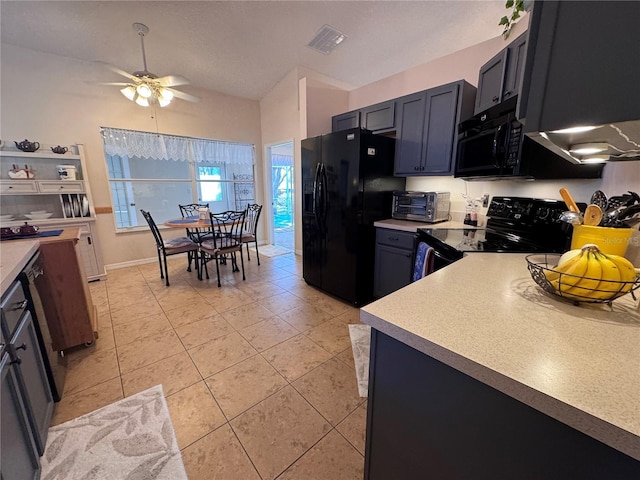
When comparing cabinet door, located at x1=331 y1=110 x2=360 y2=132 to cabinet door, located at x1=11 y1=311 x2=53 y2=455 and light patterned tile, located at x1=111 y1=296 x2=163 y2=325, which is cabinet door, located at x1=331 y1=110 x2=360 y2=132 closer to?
light patterned tile, located at x1=111 y1=296 x2=163 y2=325

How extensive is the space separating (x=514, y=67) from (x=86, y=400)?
3.48m

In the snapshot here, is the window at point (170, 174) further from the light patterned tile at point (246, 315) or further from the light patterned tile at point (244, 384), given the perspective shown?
the light patterned tile at point (244, 384)

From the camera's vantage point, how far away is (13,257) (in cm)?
131

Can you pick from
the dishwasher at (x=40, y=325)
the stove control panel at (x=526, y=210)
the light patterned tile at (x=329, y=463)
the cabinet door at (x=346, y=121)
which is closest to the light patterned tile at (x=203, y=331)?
the dishwasher at (x=40, y=325)

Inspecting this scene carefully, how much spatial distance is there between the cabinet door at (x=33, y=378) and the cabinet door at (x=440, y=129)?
2952 millimetres

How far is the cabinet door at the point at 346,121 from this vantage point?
10.2 ft

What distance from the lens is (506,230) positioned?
203 cm

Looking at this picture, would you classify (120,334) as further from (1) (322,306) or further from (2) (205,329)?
(1) (322,306)

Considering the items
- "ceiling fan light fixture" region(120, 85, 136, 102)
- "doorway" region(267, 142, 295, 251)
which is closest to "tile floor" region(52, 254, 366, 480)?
"ceiling fan light fixture" region(120, 85, 136, 102)

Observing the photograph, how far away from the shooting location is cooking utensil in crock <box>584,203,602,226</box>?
3.34ft

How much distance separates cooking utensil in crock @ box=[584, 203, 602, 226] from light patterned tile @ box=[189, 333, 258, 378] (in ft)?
6.92

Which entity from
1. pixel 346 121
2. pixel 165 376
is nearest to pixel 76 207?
pixel 165 376

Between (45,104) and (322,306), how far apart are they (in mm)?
4263

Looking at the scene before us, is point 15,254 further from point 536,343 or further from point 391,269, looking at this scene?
point 391,269
